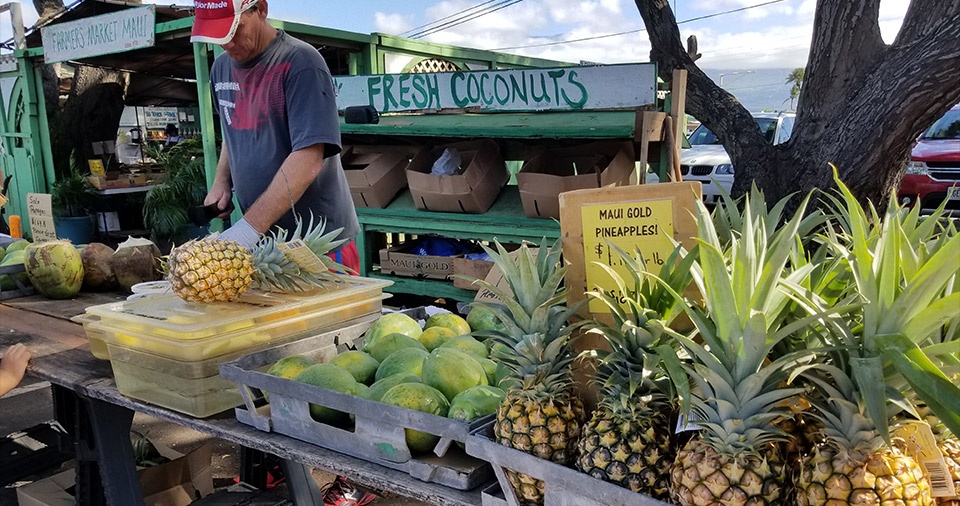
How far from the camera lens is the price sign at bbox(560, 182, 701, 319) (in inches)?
54.4

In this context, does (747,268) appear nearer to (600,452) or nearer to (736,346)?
(736,346)

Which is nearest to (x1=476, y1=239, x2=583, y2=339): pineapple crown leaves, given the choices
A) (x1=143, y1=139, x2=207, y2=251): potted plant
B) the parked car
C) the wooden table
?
the wooden table

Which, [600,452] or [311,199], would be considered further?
[311,199]

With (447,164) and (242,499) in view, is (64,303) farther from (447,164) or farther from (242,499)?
(447,164)

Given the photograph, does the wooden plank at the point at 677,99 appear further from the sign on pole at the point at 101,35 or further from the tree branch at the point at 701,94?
the sign on pole at the point at 101,35

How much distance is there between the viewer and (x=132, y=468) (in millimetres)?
2391

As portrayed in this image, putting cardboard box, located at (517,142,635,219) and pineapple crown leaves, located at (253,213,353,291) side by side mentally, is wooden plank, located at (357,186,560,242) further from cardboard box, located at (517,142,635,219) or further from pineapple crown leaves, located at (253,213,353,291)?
pineapple crown leaves, located at (253,213,353,291)

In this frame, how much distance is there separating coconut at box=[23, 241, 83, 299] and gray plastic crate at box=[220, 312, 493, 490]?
67.1 inches

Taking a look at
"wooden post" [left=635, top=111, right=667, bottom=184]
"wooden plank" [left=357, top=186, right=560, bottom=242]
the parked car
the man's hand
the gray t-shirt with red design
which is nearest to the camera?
the gray t-shirt with red design

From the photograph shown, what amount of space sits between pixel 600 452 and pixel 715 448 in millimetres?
198

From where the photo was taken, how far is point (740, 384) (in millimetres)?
1099

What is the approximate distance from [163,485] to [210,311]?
1439 millimetres

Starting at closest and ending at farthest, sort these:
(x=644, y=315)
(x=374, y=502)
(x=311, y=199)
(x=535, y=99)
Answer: (x=644, y=315) → (x=311, y=199) → (x=374, y=502) → (x=535, y=99)

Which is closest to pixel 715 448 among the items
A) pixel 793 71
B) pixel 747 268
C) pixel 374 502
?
pixel 747 268
